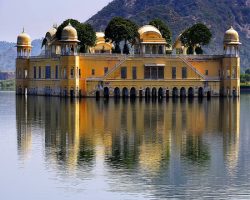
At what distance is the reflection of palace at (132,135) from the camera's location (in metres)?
29.6

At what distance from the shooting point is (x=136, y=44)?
284 ft

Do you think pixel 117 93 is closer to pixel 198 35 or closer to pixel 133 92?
pixel 133 92

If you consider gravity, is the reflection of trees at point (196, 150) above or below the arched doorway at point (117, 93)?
below

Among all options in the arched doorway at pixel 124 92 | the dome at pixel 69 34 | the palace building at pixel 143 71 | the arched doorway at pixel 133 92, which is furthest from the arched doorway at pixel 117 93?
the dome at pixel 69 34

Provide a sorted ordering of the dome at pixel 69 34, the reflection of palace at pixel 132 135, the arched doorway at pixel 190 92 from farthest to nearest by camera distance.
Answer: the arched doorway at pixel 190 92
the dome at pixel 69 34
the reflection of palace at pixel 132 135

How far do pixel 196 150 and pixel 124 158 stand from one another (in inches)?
155

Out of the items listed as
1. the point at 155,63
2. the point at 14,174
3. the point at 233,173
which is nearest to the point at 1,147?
the point at 14,174

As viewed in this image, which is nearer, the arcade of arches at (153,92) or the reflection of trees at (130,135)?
the reflection of trees at (130,135)

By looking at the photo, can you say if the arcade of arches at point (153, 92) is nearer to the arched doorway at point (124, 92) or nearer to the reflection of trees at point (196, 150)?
the arched doorway at point (124, 92)

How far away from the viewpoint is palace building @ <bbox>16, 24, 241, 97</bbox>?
79938mm

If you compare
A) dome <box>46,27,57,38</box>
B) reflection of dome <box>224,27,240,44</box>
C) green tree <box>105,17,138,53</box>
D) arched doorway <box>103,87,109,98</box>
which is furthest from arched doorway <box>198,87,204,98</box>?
dome <box>46,27,57,38</box>

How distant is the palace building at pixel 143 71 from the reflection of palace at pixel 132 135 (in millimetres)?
23333

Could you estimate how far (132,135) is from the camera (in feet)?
124

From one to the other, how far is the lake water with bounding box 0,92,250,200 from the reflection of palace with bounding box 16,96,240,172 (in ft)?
0.13
